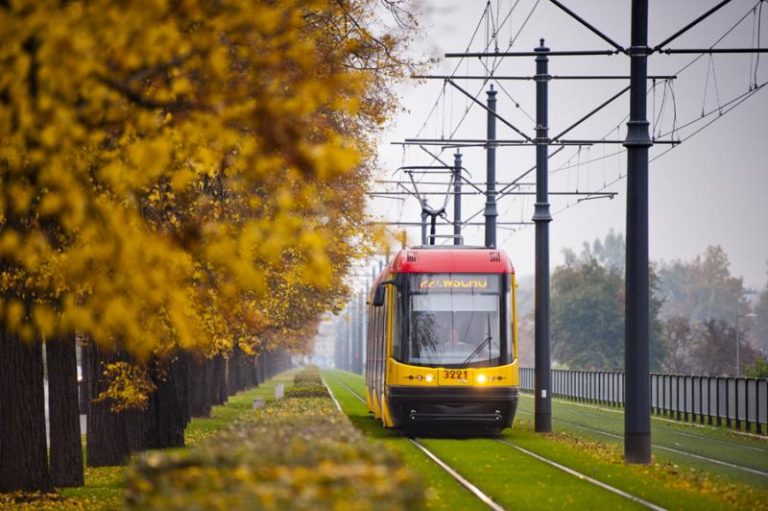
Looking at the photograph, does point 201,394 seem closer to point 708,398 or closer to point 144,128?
point 708,398

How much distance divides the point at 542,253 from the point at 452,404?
482 centimetres

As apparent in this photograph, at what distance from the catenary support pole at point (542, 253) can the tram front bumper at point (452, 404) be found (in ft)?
7.11

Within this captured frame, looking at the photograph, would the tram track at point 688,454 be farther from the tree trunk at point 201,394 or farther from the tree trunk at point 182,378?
the tree trunk at point 201,394

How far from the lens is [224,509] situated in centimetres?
780

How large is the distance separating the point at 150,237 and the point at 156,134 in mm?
814

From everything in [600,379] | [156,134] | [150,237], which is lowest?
[600,379]

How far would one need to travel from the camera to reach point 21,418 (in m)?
18.7

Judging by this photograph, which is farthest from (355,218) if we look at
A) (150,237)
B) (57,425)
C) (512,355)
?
(150,237)

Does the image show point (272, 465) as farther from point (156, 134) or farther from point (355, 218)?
point (355, 218)

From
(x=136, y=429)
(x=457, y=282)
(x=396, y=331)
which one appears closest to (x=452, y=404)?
(x=396, y=331)

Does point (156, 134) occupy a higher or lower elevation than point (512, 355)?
higher

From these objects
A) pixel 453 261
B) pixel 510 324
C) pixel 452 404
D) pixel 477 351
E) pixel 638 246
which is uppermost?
pixel 638 246

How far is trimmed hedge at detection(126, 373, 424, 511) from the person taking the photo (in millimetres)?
7844

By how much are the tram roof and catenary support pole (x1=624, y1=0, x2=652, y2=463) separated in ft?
21.8
